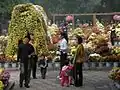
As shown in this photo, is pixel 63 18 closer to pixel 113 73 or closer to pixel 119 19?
pixel 119 19

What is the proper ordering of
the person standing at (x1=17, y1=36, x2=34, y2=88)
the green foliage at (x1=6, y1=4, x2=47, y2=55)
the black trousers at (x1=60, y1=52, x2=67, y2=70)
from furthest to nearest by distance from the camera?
the green foliage at (x1=6, y1=4, x2=47, y2=55), the black trousers at (x1=60, y1=52, x2=67, y2=70), the person standing at (x1=17, y1=36, x2=34, y2=88)

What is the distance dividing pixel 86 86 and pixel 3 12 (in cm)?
2565

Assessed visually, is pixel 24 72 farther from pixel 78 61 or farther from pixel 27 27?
pixel 27 27

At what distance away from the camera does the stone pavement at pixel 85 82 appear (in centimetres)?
1525

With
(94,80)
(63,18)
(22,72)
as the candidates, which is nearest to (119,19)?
(63,18)

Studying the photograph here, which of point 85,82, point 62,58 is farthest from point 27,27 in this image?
point 85,82

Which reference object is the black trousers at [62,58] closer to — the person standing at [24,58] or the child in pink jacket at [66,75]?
the child in pink jacket at [66,75]

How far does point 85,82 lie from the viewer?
16969mm

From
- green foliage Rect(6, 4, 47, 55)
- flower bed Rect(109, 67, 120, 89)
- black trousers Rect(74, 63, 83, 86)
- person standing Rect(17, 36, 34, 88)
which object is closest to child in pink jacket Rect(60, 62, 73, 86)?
black trousers Rect(74, 63, 83, 86)

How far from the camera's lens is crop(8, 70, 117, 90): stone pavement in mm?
15250

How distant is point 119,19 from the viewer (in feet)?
128

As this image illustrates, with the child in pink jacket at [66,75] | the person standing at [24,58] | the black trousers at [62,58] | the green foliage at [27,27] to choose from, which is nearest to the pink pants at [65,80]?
the child in pink jacket at [66,75]

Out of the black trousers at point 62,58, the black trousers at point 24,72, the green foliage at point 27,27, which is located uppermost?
the green foliage at point 27,27

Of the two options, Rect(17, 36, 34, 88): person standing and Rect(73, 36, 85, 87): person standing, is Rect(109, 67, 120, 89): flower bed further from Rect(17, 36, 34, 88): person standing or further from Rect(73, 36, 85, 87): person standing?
Rect(17, 36, 34, 88): person standing
